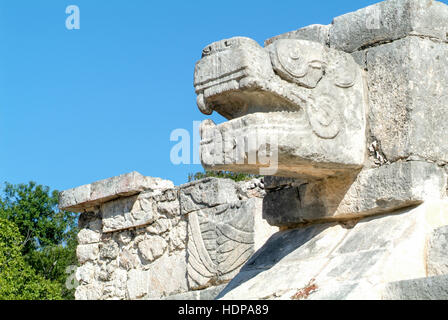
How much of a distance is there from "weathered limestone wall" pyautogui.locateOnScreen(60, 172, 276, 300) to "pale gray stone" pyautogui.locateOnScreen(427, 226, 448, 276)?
4310mm

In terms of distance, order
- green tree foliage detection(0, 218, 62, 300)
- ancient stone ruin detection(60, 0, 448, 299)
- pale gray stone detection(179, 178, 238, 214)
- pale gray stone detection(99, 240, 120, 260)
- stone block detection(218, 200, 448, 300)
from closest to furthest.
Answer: stone block detection(218, 200, 448, 300)
ancient stone ruin detection(60, 0, 448, 299)
pale gray stone detection(179, 178, 238, 214)
pale gray stone detection(99, 240, 120, 260)
green tree foliage detection(0, 218, 62, 300)

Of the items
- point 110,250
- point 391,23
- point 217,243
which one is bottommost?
point 110,250

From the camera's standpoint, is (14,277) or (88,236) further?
(14,277)

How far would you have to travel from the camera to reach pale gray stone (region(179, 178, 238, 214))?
845cm

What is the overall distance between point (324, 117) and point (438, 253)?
2.98 ft

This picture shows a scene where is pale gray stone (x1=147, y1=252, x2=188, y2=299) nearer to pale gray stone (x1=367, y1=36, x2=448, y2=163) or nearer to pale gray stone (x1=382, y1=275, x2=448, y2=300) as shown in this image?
pale gray stone (x1=367, y1=36, x2=448, y2=163)

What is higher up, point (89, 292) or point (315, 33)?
point (315, 33)

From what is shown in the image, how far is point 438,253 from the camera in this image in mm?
3623

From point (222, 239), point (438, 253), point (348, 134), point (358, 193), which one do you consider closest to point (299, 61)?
point (348, 134)

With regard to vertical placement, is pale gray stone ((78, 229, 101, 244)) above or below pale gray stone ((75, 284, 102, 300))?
above

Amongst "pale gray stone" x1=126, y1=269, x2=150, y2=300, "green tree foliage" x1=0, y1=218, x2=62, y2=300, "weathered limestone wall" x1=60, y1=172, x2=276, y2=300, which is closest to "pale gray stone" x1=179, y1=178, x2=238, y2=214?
"weathered limestone wall" x1=60, y1=172, x2=276, y2=300

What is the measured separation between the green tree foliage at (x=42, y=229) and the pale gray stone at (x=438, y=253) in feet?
40.8

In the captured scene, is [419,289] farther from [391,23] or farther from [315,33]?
[315,33]
